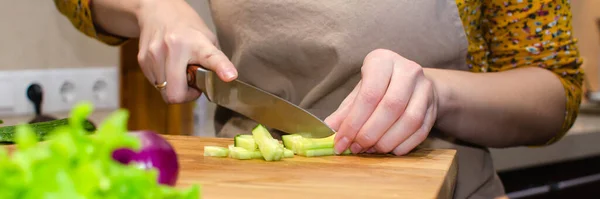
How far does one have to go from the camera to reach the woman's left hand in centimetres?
88

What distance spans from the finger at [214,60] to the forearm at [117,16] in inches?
6.0

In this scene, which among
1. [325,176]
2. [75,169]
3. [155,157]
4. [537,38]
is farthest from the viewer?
[537,38]

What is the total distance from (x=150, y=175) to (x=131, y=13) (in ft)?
2.59

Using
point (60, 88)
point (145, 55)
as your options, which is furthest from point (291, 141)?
point (60, 88)

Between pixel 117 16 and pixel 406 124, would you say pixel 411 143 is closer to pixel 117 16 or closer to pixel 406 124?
pixel 406 124

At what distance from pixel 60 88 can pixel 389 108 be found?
100cm

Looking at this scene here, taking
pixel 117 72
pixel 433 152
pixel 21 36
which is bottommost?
pixel 117 72

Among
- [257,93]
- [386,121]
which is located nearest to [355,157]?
[386,121]

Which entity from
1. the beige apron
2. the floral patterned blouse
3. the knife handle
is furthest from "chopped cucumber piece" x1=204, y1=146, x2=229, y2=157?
the floral patterned blouse

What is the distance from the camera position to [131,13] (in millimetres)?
1117

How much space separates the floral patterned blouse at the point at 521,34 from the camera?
1.13 meters

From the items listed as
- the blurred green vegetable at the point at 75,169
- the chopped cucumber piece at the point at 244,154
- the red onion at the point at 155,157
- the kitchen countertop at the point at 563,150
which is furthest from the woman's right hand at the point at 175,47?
the kitchen countertop at the point at 563,150

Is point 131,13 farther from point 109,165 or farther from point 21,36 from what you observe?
point 109,165

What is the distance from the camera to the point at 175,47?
100cm
